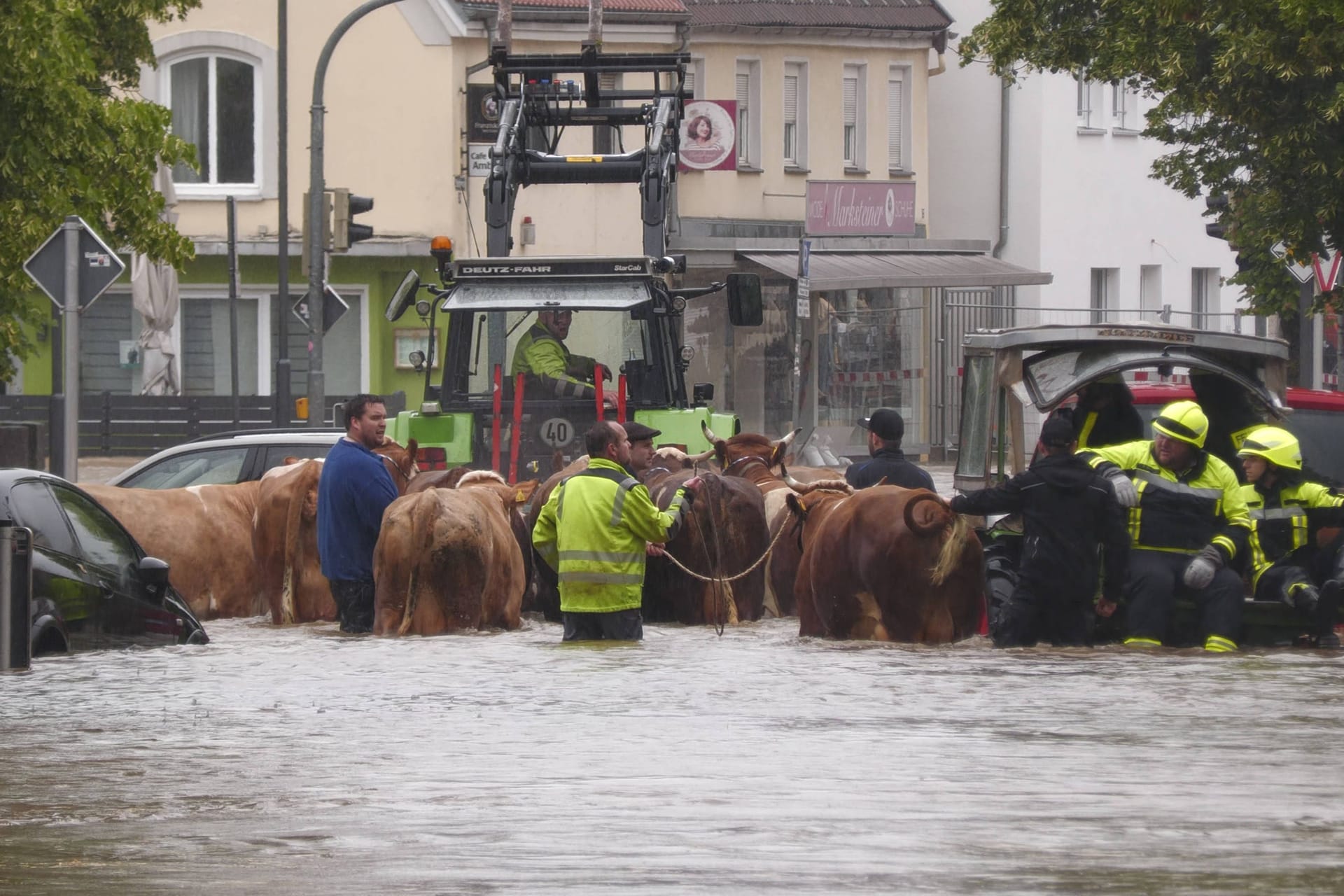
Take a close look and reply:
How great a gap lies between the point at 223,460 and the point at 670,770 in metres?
9.40

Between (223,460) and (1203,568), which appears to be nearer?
(1203,568)

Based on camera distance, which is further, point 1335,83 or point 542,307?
point 1335,83

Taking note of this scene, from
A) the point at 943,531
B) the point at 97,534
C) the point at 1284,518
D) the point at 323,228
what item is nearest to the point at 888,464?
the point at 943,531

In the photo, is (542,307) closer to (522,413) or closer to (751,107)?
(522,413)

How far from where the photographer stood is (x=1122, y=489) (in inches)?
492

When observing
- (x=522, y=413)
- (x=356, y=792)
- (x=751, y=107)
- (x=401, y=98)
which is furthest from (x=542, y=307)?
(x=751, y=107)

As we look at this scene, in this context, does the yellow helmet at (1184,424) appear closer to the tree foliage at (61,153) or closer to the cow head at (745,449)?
the cow head at (745,449)

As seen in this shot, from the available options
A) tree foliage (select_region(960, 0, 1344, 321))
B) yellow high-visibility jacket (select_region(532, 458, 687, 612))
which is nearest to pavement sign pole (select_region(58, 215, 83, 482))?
yellow high-visibility jacket (select_region(532, 458, 687, 612))

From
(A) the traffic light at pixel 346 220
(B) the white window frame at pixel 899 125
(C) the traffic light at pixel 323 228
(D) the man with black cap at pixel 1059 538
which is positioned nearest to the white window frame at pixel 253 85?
(C) the traffic light at pixel 323 228

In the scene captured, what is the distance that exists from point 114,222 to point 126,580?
10893mm

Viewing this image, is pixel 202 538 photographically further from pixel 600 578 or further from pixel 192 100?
pixel 192 100

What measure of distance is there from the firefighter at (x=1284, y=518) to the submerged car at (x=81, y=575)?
18.7 feet

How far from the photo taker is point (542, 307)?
55.4ft

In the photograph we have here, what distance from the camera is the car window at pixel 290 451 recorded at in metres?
17.7
